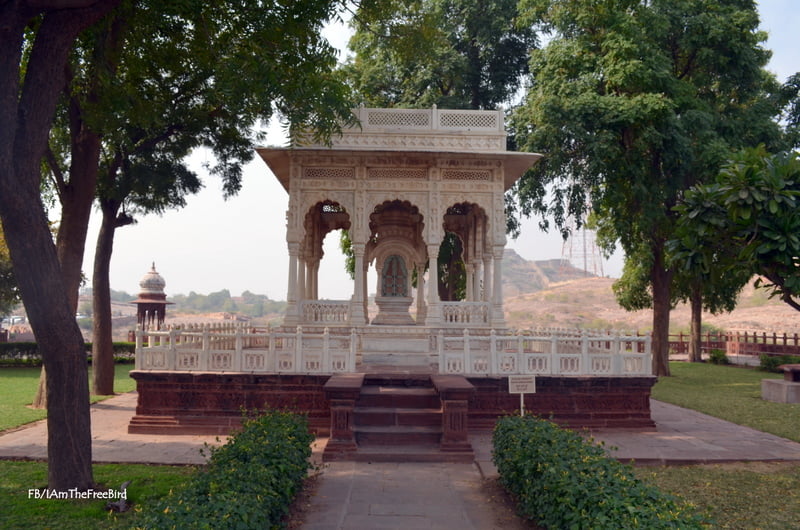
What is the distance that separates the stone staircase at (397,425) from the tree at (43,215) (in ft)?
12.2

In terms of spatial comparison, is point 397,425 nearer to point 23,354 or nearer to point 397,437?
point 397,437

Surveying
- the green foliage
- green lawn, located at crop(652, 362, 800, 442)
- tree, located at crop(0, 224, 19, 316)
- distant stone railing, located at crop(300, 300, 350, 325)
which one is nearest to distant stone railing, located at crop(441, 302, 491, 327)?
distant stone railing, located at crop(300, 300, 350, 325)

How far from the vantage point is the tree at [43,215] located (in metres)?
6.75

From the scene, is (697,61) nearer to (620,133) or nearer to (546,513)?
(620,133)

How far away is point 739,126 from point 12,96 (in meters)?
21.7

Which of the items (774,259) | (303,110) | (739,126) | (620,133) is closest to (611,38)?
(620,133)

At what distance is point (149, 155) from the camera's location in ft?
56.4

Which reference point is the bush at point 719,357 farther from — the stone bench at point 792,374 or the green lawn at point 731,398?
the stone bench at point 792,374

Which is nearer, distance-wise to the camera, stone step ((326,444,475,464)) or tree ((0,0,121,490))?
tree ((0,0,121,490))

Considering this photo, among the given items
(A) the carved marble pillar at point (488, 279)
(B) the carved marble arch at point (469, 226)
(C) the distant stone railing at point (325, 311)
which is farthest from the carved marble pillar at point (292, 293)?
(A) the carved marble pillar at point (488, 279)

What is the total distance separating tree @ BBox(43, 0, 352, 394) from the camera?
11.3 m

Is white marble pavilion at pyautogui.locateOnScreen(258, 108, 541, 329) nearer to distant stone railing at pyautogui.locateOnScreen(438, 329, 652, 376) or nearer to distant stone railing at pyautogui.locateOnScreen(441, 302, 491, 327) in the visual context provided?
distant stone railing at pyautogui.locateOnScreen(441, 302, 491, 327)

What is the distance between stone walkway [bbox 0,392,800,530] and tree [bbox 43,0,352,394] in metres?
6.03

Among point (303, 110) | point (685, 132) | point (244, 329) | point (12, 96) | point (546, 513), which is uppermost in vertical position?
point (685, 132)
